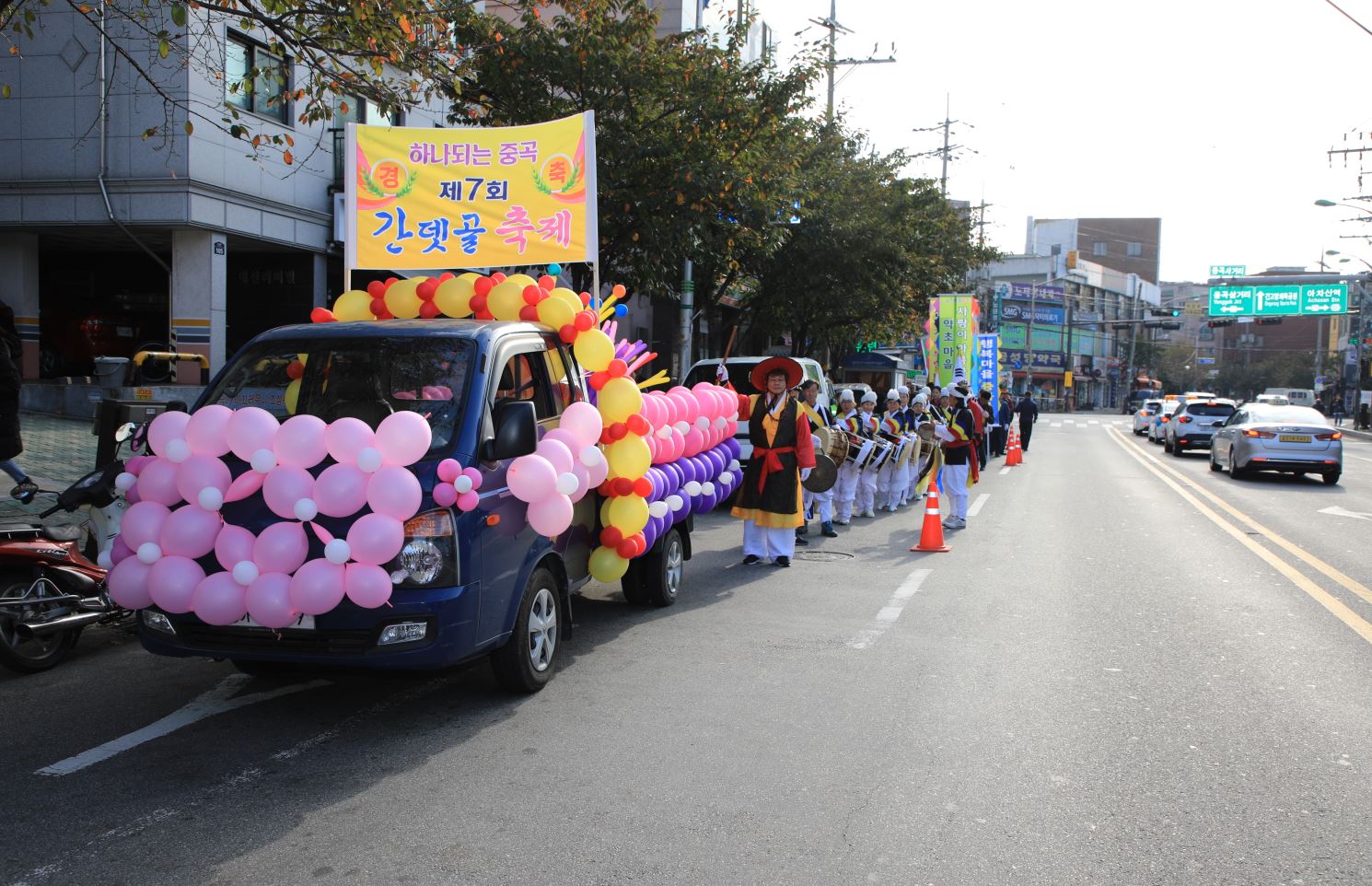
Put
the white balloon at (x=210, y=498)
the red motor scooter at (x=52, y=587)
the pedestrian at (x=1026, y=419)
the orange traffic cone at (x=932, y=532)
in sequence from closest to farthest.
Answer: the white balloon at (x=210, y=498)
the red motor scooter at (x=52, y=587)
the orange traffic cone at (x=932, y=532)
the pedestrian at (x=1026, y=419)

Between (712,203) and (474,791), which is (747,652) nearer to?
(474,791)

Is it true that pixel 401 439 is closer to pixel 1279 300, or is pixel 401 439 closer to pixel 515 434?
pixel 515 434

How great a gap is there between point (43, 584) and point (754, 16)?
12.5 m

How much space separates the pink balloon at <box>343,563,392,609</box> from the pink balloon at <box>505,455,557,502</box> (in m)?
0.89

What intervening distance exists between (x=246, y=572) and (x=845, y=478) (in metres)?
9.32

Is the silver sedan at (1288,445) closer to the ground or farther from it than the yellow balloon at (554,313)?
closer to the ground

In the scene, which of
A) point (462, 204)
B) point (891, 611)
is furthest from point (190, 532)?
point (891, 611)

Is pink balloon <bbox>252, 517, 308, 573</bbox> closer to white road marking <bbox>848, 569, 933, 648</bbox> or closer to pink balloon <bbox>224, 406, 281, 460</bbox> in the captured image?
pink balloon <bbox>224, 406, 281, 460</bbox>

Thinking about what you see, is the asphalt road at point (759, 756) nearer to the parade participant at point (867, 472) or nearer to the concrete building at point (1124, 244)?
the parade participant at point (867, 472)

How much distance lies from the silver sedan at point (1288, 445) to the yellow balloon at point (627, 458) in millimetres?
16861

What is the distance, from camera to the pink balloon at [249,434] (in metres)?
4.97

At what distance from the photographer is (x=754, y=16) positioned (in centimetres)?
1543

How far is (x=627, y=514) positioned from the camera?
6738 mm

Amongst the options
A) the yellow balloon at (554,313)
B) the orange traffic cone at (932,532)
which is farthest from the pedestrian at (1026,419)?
the yellow balloon at (554,313)
